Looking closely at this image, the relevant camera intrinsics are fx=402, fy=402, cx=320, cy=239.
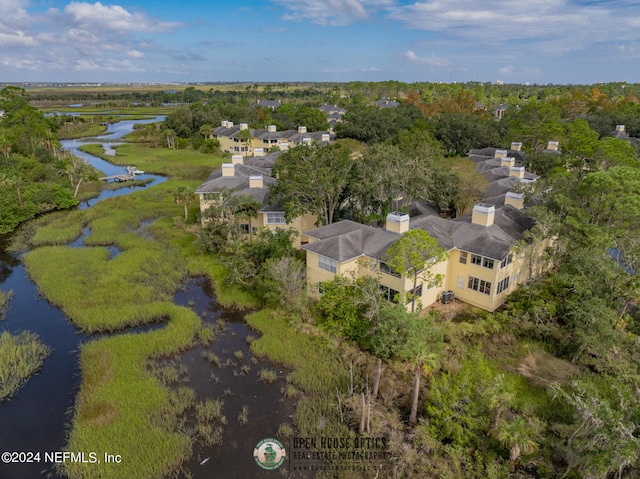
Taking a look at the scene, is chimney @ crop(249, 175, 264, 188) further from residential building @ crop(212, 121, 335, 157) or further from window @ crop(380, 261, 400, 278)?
residential building @ crop(212, 121, 335, 157)

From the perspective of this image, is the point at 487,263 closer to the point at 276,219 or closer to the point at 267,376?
the point at 267,376

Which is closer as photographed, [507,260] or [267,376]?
[267,376]

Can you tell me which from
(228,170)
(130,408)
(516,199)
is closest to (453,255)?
(516,199)

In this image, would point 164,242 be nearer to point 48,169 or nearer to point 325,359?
point 325,359

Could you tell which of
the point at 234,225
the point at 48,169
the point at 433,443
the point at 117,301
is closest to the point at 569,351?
the point at 433,443

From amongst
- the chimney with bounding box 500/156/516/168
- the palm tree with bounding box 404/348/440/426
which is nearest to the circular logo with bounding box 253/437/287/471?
the palm tree with bounding box 404/348/440/426

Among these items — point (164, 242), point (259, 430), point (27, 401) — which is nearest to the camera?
point (259, 430)

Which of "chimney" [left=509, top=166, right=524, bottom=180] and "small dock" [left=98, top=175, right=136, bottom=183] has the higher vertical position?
"chimney" [left=509, top=166, right=524, bottom=180]
